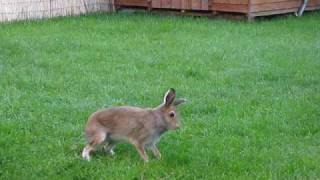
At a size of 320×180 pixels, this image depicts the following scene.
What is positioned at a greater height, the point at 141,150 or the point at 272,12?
the point at 272,12

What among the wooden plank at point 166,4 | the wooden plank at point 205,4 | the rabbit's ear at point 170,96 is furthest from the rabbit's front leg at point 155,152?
the wooden plank at point 166,4

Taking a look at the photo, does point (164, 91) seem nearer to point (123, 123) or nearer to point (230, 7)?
point (123, 123)

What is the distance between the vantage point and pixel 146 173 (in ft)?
18.7

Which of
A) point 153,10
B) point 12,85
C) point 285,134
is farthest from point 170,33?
point 285,134

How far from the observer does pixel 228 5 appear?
53.3ft

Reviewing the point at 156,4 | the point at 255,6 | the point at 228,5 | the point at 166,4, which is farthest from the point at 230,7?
the point at 156,4

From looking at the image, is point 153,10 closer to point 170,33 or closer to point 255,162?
point 170,33

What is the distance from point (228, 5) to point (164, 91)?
7.93m

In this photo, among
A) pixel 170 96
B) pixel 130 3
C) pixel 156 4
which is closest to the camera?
pixel 170 96

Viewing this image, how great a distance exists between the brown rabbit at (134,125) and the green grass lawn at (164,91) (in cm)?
17

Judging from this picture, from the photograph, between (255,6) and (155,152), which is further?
(255,6)

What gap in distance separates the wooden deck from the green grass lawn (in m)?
1.11

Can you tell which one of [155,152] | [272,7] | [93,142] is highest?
[272,7]

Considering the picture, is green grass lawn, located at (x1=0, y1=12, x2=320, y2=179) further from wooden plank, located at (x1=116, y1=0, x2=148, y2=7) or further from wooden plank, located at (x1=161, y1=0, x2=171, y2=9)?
wooden plank, located at (x1=116, y1=0, x2=148, y2=7)
